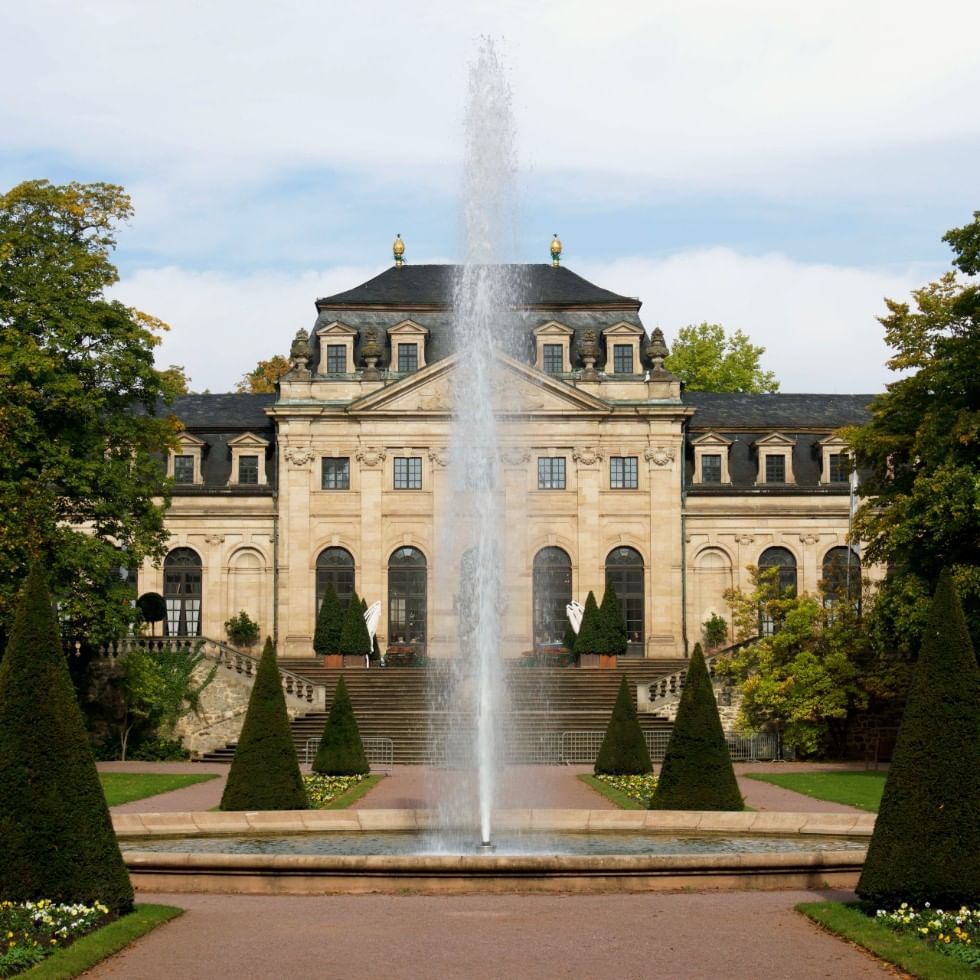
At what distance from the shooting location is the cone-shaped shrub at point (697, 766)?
2483cm

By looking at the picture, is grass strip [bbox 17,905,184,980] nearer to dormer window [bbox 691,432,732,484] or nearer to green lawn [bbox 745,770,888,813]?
green lawn [bbox 745,770,888,813]

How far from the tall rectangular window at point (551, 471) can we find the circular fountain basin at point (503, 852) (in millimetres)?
35091

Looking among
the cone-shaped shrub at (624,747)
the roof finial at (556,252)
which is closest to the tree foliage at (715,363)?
the roof finial at (556,252)

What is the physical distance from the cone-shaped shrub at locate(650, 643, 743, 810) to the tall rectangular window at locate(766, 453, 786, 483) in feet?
109

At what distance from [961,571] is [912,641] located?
97.5 inches

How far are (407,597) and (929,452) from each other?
84.5ft

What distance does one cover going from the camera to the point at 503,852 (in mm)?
19516

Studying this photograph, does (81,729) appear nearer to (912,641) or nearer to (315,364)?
(912,641)

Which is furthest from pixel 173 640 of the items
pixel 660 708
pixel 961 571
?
pixel 961 571

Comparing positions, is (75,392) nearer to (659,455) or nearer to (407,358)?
(407,358)

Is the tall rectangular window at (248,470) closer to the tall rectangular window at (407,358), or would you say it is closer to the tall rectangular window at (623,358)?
the tall rectangular window at (407,358)

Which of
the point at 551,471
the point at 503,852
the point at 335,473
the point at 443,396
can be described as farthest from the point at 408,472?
the point at 503,852

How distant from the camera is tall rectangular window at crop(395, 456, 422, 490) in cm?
5694

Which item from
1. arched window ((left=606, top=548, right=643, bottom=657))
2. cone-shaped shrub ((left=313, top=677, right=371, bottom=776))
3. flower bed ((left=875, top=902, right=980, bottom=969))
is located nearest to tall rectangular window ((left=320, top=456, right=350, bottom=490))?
arched window ((left=606, top=548, right=643, bottom=657))
